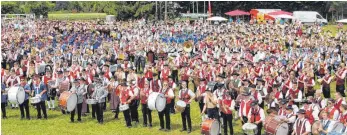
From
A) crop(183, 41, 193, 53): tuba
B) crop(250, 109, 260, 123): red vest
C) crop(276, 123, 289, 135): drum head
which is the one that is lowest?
crop(276, 123, 289, 135): drum head

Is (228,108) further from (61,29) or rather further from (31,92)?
(61,29)

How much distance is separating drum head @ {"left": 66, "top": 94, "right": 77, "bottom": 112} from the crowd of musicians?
Result: 0.71 ft

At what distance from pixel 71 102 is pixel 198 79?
480 centimetres

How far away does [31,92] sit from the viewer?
51.2 feet

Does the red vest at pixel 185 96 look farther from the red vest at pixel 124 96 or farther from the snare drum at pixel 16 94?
the snare drum at pixel 16 94

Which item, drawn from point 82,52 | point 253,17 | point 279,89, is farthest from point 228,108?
point 253,17

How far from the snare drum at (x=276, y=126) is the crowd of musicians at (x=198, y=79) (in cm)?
15

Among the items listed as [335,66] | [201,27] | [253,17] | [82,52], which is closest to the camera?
[335,66]

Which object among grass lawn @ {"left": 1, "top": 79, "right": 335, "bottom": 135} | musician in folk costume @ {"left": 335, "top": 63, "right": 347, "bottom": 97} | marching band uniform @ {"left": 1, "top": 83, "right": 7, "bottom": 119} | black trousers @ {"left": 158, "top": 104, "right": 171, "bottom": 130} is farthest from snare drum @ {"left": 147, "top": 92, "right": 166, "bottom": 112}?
musician in folk costume @ {"left": 335, "top": 63, "right": 347, "bottom": 97}

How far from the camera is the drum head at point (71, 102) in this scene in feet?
48.0

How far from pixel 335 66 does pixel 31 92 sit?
11.9m

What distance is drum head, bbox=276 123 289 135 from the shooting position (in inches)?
426

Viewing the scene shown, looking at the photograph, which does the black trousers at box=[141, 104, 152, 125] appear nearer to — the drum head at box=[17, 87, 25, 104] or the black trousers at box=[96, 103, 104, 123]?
the black trousers at box=[96, 103, 104, 123]

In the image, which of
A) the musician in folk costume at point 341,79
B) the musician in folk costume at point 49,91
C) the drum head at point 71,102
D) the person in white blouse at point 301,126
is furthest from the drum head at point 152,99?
the musician in folk costume at point 341,79
